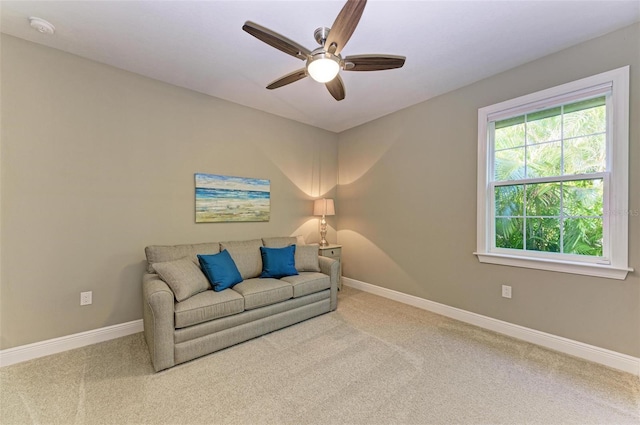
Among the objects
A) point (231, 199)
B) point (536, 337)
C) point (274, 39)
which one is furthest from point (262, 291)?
point (536, 337)

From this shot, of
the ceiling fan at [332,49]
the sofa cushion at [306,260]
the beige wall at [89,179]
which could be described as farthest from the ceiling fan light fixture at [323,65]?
the sofa cushion at [306,260]

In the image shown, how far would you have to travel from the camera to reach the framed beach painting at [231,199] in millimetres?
3197

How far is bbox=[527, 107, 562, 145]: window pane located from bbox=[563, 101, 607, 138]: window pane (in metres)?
0.06

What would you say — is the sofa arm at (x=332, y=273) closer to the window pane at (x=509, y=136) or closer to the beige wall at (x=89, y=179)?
the beige wall at (x=89, y=179)

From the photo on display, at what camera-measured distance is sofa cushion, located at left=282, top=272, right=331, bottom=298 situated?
2.89 m

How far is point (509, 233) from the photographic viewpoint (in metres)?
2.77

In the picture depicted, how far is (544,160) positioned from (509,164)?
286mm

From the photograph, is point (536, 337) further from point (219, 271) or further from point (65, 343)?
point (65, 343)

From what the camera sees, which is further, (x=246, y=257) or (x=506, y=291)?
(x=246, y=257)

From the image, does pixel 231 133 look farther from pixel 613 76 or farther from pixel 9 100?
pixel 613 76

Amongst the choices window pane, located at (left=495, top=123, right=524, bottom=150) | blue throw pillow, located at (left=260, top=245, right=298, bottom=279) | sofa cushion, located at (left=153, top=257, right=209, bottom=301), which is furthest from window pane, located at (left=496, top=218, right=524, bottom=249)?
sofa cushion, located at (left=153, top=257, right=209, bottom=301)

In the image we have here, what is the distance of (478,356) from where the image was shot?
2264 mm

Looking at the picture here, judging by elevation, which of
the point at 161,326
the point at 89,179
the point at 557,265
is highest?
the point at 89,179

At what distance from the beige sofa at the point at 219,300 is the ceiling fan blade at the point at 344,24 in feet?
7.21
